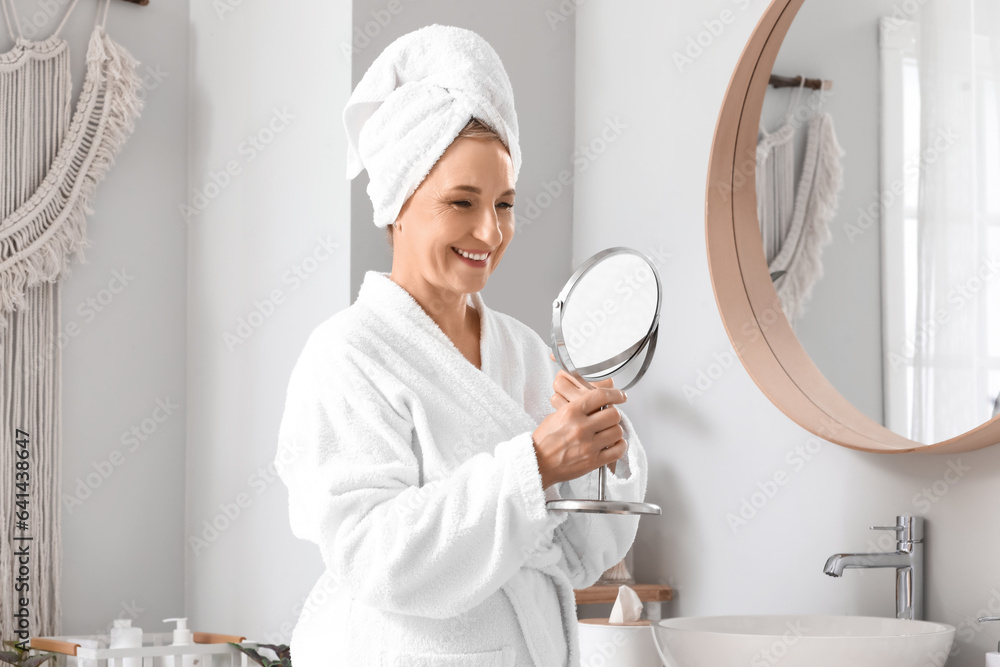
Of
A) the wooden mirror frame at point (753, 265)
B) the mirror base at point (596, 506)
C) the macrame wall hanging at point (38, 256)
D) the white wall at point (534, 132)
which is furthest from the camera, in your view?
the macrame wall hanging at point (38, 256)

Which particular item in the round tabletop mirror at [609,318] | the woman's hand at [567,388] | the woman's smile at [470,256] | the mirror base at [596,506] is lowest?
the mirror base at [596,506]

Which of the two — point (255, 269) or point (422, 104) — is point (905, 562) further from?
point (255, 269)

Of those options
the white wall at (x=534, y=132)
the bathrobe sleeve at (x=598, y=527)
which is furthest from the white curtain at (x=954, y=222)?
the white wall at (x=534, y=132)

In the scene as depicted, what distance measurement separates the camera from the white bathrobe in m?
0.95

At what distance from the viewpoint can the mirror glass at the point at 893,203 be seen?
4.21 feet

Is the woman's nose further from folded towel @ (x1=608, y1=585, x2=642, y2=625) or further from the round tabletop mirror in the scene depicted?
folded towel @ (x1=608, y1=585, x2=642, y2=625)

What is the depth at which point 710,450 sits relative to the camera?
167cm

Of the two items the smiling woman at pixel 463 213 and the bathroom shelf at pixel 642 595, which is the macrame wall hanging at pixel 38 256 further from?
the smiling woman at pixel 463 213

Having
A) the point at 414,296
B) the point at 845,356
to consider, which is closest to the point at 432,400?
the point at 414,296

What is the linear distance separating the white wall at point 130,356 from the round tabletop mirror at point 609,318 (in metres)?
1.48

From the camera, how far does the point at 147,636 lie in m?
2.07

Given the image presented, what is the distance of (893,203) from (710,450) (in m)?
0.50

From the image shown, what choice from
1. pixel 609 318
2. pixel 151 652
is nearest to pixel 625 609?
pixel 609 318

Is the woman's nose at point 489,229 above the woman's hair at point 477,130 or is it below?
below
